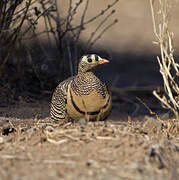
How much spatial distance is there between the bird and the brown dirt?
1.40 ft

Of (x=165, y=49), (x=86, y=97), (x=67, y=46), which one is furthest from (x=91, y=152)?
(x=67, y=46)

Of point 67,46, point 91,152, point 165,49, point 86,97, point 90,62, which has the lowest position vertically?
point 91,152

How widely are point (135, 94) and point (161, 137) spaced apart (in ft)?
14.5

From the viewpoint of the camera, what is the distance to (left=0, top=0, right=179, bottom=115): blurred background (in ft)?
21.1

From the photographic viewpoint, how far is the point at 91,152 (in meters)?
3.43

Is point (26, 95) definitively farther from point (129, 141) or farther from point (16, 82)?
point (129, 141)

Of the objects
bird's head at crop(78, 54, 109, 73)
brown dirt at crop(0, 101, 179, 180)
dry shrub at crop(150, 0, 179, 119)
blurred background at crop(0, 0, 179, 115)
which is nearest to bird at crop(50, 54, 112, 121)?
bird's head at crop(78, 54, 109, 73)

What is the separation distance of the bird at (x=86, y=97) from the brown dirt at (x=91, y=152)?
427 millimetres

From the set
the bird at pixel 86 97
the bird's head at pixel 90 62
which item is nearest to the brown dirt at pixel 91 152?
the bird at pixel 86 97

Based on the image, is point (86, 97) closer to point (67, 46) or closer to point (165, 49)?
point (165, 49)

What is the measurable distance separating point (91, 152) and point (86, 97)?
1180mm

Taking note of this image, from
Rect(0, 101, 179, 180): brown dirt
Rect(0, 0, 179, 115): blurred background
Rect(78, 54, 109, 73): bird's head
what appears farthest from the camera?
Rect(0, 0, 179, 115): blurred background

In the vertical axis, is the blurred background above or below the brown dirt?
above

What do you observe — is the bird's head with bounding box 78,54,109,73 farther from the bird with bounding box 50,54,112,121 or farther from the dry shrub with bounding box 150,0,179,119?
the dry shrub with bounding box 150,0,179,119
